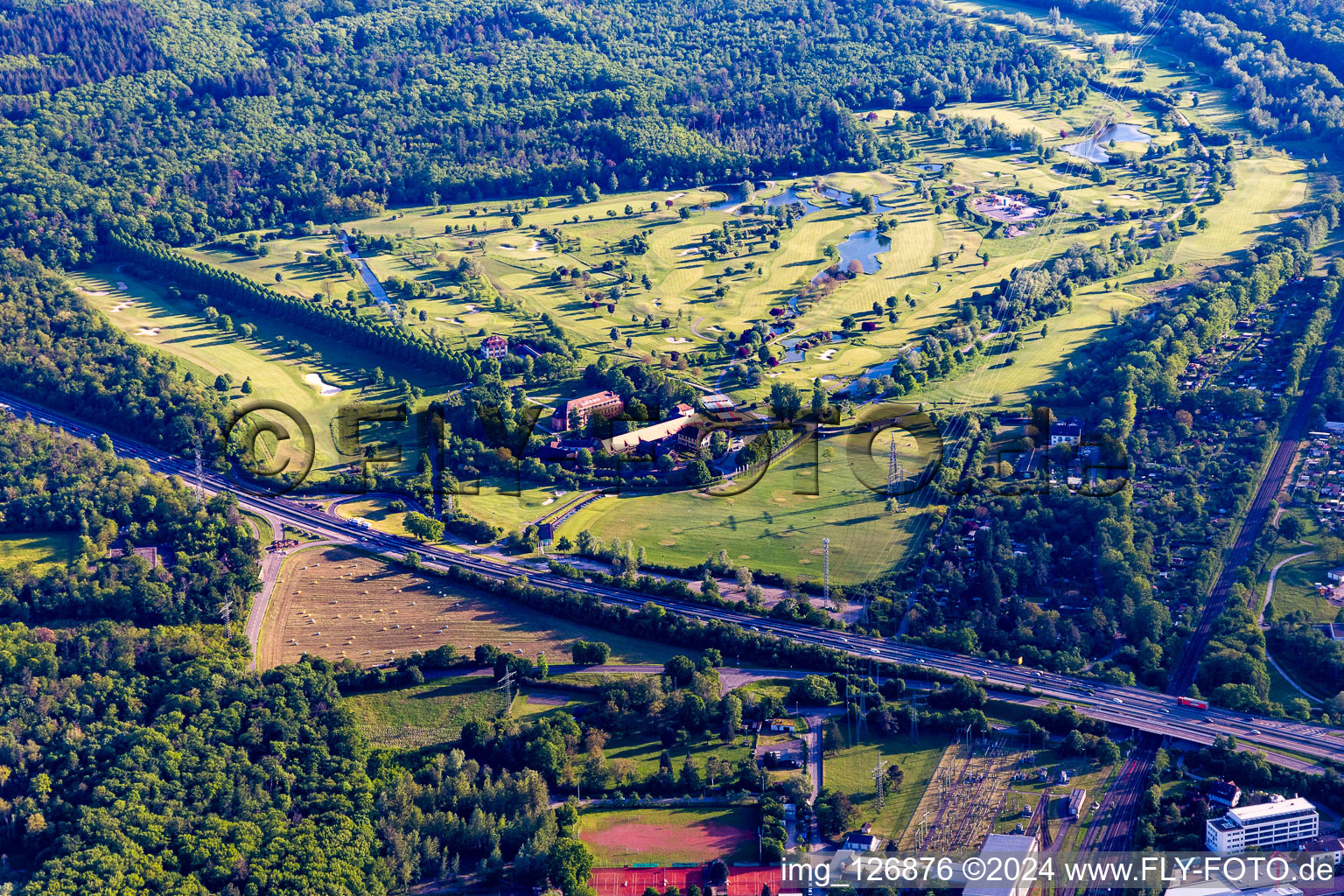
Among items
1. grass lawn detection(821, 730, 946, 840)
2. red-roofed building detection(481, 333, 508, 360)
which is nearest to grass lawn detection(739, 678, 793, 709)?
grass lawn detection(821, 730, 946, 840)

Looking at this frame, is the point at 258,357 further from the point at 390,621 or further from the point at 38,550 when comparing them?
the point at 390,621

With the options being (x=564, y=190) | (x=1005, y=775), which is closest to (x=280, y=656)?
(x=1005, y=775)

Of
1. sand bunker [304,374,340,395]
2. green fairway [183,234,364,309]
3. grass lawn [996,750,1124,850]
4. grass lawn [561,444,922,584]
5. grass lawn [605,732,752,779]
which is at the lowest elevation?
grass lawn [605,732,752,779]

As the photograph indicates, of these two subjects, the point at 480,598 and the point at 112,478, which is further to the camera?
the point at 112,478

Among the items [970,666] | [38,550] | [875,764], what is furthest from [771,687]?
[38,550]

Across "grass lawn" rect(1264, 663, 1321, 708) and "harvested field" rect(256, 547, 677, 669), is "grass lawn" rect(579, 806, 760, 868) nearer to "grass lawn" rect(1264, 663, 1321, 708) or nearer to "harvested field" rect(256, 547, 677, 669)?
"harvested field" rect(256, 547, 677, 669)

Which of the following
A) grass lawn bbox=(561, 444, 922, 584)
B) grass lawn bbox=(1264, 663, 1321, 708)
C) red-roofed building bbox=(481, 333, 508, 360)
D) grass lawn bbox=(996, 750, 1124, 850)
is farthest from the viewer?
red-roofed building bbox=(481, 333, 508, 360)

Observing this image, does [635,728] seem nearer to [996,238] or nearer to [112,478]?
[112,478]
